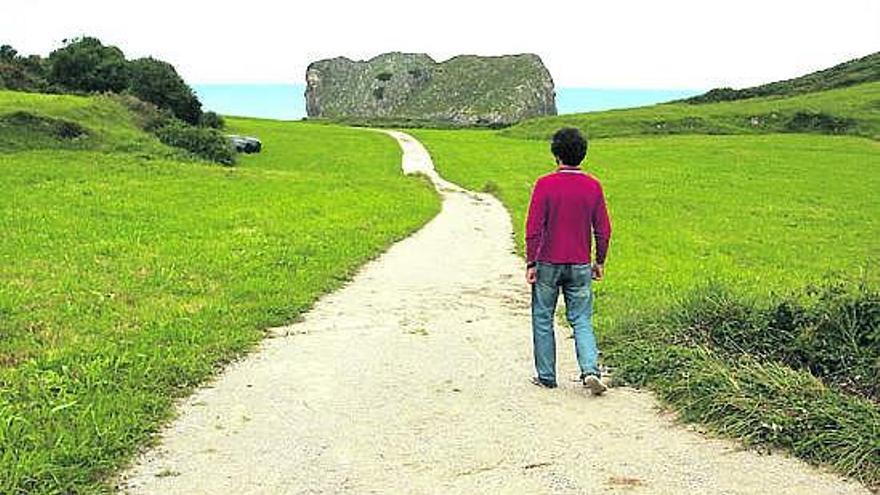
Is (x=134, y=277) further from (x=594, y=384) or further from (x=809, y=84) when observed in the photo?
(x=809, y=84)

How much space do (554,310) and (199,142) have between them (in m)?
37.5

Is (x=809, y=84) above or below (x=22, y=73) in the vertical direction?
below

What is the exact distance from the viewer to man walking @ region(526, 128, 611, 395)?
8086 millimetres

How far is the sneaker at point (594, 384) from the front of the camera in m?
8.03

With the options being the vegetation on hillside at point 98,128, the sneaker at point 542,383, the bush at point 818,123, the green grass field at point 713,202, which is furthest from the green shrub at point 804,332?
the bush at point 818,123

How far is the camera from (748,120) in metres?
71.6

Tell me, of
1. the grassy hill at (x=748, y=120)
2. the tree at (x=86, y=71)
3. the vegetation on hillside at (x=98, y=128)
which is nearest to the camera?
the vegetation on hillside at (x=98, y=128)

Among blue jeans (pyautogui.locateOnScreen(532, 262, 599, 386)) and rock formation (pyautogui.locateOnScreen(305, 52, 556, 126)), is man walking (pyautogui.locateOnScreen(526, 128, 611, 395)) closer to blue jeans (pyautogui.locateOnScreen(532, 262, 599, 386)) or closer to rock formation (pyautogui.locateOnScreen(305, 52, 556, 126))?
blue jeans (pyautogui.locateOnScreen(532, 262, 599, 386))

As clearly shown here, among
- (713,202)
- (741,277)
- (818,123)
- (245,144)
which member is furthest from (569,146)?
(818,123)

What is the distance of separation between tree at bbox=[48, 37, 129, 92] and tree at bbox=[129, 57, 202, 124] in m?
0.92

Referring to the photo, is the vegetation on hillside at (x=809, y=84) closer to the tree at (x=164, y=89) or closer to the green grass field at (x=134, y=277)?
the tree at (x=164, y=89)

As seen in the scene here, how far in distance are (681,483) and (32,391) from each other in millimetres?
5044

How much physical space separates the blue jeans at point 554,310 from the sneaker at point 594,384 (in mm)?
112

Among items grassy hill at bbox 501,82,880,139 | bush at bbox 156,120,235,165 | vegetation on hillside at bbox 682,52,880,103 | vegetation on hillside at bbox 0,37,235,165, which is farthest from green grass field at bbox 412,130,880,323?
vegetation on hillside at bbox 682,52,880,103
